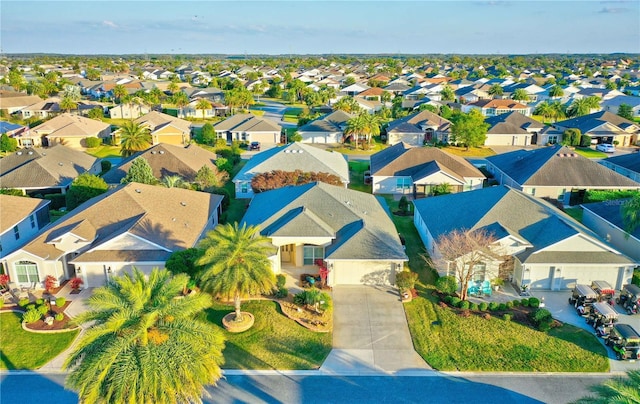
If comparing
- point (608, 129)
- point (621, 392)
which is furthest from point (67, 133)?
point (608, 129)

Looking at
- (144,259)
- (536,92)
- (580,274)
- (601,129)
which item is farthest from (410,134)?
(536,92)

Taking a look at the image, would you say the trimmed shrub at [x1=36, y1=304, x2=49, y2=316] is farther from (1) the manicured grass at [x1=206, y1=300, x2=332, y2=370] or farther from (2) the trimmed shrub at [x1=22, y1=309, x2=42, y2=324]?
(1) the manicured grass at [x1=206, y1=300, x2=332, y2=370]

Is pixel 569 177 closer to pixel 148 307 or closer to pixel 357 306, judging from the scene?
pixel 357 306

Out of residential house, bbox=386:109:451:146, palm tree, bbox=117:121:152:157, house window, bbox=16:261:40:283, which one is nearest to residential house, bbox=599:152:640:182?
residential house, bbox=386:109:451:146

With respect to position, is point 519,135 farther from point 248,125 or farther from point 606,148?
point 248,125

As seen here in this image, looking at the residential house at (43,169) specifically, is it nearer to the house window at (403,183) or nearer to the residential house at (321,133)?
the residential house at (321,133)

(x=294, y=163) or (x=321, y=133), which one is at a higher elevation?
(x=294, y=163)
